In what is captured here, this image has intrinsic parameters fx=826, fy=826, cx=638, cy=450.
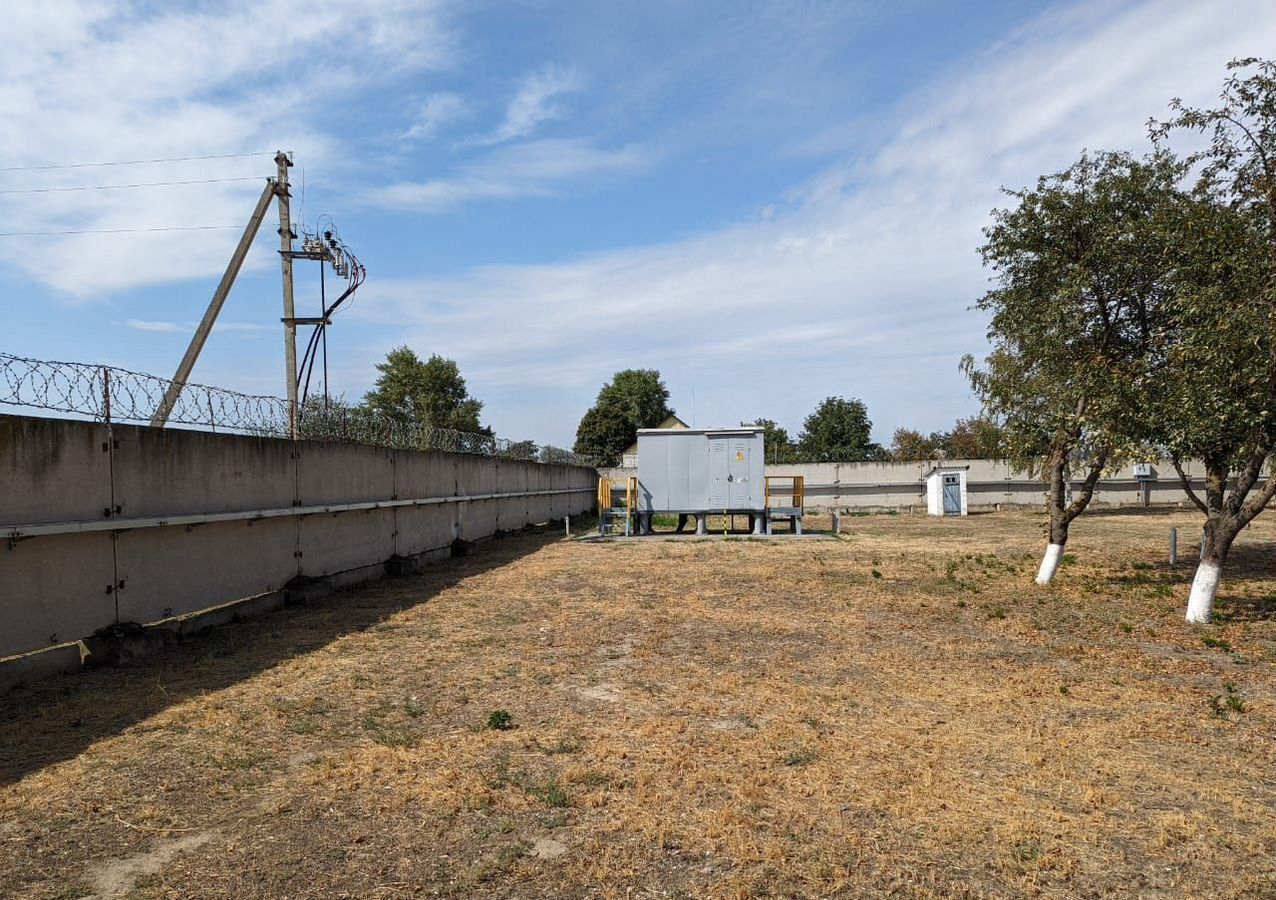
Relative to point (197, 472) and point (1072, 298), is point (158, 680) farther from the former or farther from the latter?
point (1072, 298)

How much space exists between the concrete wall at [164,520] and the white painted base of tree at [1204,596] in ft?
37.2

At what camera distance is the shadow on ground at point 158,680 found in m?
5.44

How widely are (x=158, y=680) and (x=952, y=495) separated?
30.7 m

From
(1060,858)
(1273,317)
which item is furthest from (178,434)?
(1273,317)

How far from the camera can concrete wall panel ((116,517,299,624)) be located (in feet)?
26.7

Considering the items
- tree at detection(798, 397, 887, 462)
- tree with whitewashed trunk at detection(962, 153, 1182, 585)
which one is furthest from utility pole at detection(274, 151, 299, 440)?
tree at detection(798, 397, 887, 462)

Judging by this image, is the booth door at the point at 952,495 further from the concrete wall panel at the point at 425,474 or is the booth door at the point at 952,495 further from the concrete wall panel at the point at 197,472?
the concrete wall panel at the point at 197,472

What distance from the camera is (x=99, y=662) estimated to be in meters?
7.45

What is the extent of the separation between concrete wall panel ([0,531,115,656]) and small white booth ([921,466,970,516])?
29838mm

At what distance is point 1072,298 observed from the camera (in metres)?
12.1

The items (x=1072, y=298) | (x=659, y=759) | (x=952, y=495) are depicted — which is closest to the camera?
(x=659, y=759)

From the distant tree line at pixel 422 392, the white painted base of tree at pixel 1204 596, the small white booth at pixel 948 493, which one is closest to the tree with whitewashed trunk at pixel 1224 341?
the white painted base of tree at pixel 1204 596

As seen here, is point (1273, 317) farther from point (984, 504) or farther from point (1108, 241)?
point (984, 504)

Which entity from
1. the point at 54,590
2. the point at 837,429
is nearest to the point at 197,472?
the point at 54,590
